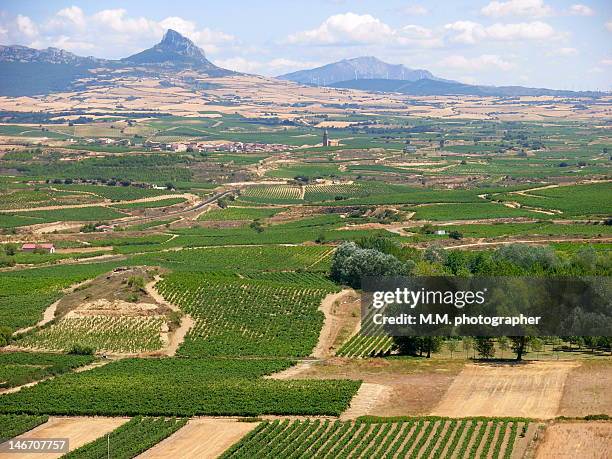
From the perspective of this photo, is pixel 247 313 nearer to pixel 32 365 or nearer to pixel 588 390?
pixel 32 365

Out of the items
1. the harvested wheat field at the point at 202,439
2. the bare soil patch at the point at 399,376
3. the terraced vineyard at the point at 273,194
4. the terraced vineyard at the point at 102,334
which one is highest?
the harvested wheat field at the point at 202,439

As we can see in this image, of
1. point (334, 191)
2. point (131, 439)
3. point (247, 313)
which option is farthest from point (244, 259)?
point (334, 191)

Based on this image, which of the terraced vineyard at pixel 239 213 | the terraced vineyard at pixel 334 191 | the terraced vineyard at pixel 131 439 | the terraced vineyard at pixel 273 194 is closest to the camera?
the terraced vineyard at pixel 131 439

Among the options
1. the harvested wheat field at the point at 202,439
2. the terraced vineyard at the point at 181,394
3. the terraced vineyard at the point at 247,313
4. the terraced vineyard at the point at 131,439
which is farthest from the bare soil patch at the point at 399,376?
the terraced vineyard at the point at 131,439

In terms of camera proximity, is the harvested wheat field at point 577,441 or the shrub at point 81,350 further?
the shrub at point 81,350

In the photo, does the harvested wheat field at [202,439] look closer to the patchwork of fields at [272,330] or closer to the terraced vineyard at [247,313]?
the patchwork of fields at [272,330]

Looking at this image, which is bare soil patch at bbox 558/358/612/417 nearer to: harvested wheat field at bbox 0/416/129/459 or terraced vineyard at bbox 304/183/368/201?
harvested wheat field at bbox 0/416/129/459

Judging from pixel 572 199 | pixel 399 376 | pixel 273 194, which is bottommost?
pixel 273 194
